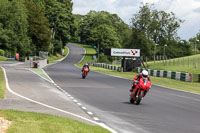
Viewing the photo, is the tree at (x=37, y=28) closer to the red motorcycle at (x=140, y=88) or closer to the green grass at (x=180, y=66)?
the green grass at (x=180, y=66)

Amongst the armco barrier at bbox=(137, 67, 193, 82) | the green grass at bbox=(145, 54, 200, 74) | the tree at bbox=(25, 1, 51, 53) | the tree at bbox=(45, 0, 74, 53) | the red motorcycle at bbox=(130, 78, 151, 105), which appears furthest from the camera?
the tree at bbox=(45, 0, 74, 53)

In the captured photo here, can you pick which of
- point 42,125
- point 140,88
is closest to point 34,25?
point 140,88

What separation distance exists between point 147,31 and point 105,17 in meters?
46.6

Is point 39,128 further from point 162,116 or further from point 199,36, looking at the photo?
point 199,36

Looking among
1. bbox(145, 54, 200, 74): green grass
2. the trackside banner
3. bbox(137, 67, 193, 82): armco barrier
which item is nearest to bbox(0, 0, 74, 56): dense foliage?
the trackside banner

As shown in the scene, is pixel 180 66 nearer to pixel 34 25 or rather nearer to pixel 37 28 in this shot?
pixel 37 28

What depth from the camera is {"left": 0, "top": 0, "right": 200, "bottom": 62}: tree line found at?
305 ft

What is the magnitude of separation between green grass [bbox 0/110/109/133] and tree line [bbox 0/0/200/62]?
78195 mm

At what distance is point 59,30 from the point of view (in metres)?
132

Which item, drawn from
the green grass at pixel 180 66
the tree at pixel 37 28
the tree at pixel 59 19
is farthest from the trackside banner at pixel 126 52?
the tree at pixel 59 19

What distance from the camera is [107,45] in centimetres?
13962

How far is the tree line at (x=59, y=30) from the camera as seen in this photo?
92.8m

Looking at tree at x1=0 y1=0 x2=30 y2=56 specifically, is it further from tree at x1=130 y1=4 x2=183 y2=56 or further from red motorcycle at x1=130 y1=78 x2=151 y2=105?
red motorcycle at x1=130 y1=78 x2=151 y2=105

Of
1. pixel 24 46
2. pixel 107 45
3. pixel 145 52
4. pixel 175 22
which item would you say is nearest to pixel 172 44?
pixel 175 22
